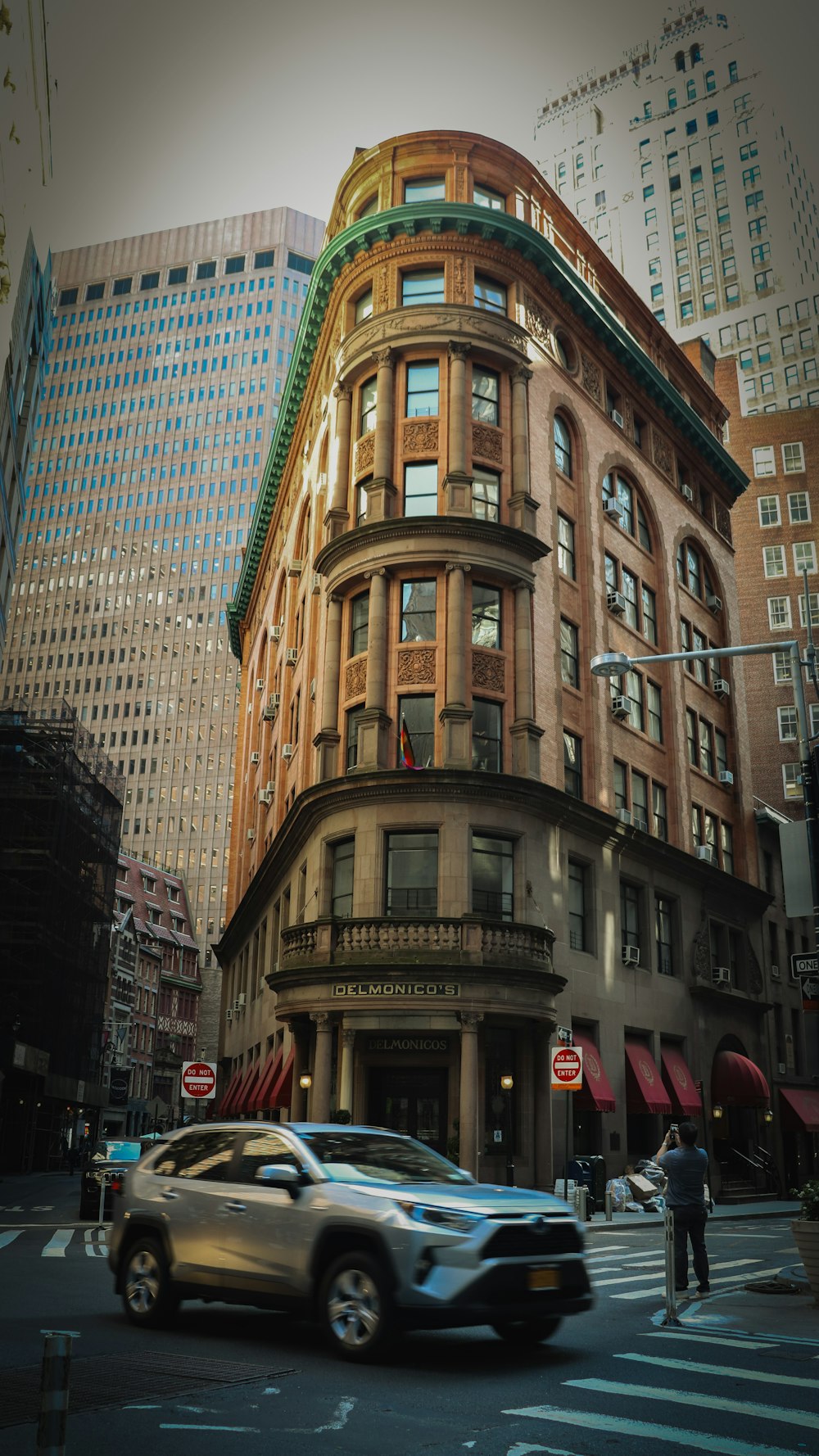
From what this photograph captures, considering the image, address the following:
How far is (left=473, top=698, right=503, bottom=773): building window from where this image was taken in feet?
101

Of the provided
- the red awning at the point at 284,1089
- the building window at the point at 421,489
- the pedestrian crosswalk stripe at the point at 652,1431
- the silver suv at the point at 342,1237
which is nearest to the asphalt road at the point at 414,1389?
the pedestrian crosswalk stripe at the point at 652,1431

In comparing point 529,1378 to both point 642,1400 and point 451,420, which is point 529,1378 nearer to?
point 642,1400

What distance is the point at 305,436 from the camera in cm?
4684

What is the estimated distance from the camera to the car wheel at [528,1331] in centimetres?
920

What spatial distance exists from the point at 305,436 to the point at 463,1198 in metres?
41.1

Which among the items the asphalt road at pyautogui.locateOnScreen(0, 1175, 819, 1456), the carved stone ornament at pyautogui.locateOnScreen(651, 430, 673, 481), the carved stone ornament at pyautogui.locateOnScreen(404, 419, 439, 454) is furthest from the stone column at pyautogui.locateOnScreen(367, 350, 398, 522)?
the asphalt road at pyautogui.locateOnScreen(0, 1175, 819, 1456)

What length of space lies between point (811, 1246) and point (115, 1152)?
1878 centimetres

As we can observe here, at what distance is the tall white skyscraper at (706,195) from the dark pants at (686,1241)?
83.4 m

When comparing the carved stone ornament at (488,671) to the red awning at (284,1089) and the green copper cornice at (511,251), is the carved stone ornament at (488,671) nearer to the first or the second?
the red awning at (284,1089)

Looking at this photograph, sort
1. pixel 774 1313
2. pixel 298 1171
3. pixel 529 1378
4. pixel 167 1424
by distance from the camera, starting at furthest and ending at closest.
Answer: pixel 774 1313 → pixel 298 1171 → pixel 529 1378 → pixel 167 1424

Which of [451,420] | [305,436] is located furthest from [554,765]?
[305,436]

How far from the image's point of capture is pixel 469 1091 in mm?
27141

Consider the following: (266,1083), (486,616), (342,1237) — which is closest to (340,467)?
(486,616)

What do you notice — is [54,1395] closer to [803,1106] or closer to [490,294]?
[490,294]
